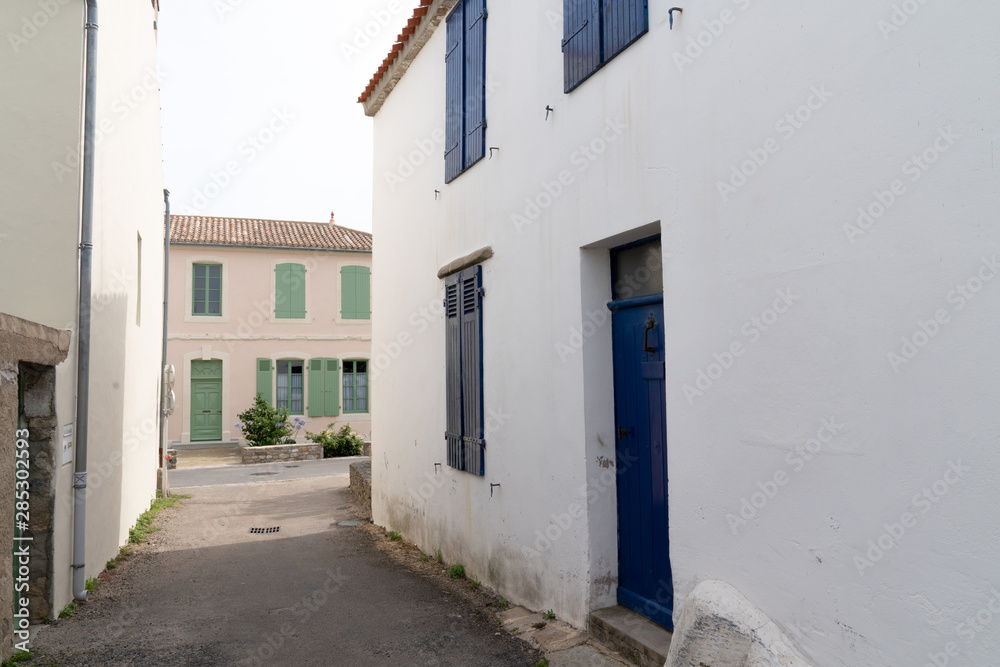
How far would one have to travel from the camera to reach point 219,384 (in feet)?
66.5

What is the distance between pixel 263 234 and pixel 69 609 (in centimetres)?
1711

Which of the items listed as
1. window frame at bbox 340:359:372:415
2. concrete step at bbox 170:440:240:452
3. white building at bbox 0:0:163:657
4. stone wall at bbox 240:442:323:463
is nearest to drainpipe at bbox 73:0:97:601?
white building at bbox 0:0:163:657

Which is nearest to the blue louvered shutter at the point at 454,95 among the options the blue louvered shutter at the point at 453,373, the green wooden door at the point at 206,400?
the blue louvered shutter at the point at 453,373

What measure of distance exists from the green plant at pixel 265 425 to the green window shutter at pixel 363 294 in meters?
3.75

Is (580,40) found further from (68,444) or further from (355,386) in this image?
(355,386)

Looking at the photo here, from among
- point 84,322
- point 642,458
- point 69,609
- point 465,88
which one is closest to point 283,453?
point 69,609

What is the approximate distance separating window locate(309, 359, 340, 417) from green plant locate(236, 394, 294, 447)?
4.08 feet

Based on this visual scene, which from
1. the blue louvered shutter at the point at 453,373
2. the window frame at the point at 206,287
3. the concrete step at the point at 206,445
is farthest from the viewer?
the window frame at the point at 206,287

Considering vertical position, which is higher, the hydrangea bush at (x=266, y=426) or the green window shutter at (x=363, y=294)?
the green window shutter at (x=363, y=294)

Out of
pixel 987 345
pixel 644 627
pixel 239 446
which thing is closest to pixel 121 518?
pixel 644 627

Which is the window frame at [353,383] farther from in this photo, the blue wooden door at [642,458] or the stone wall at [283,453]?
the blue wooden door at [642,458]

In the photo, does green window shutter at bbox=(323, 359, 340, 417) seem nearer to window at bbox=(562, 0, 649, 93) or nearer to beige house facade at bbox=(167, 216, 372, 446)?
beige house facade at bbox=(167, 216, 372, 446)

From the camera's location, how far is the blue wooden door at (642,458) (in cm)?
434

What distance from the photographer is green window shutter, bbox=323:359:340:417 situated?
824 inches
